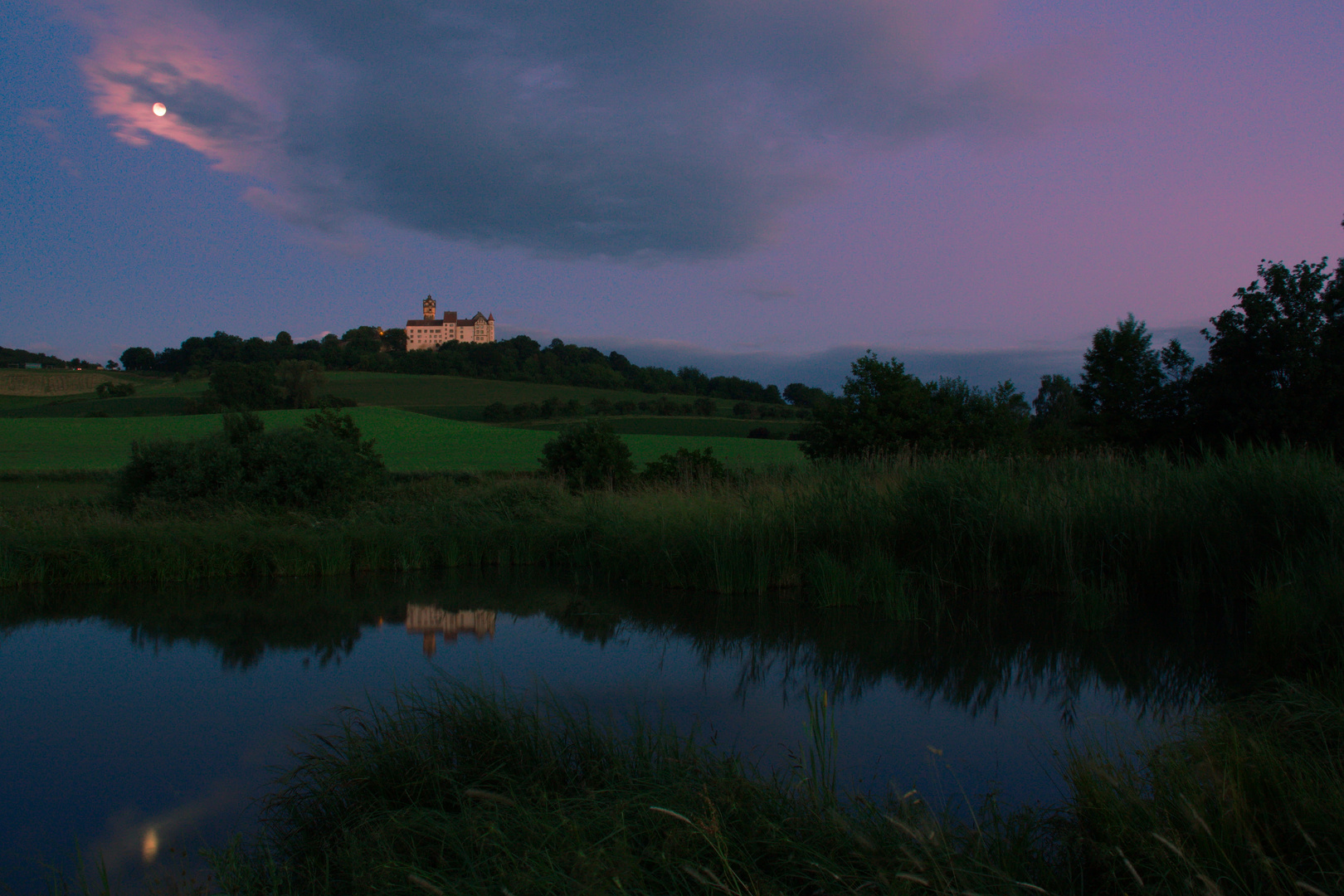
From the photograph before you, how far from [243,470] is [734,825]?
503 inches

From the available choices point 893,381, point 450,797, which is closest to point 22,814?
point 450,797

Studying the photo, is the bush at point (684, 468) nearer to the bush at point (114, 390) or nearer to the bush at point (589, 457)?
the bush at point (589, 457)

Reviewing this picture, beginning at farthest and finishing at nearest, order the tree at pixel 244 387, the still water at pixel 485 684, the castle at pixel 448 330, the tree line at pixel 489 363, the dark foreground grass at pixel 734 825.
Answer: the castle at pixel 448 330, the tree line at pixel 489 363, the tree at pixel 244 387, the still water at pixel 485 684, the dark foreground grass at pixel 734 825

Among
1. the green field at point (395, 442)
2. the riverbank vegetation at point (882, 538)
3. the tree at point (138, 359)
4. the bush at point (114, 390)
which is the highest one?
the tree at point (138, 359)

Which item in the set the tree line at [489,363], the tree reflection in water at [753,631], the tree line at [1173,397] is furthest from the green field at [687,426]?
the tree reflection in water at [753,631]

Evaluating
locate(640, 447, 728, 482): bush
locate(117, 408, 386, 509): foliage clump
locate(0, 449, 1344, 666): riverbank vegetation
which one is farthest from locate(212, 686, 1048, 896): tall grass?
locate(640, 447, 728, 482): bush

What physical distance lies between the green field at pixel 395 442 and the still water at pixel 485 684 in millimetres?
20846

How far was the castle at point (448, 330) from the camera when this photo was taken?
15625cm

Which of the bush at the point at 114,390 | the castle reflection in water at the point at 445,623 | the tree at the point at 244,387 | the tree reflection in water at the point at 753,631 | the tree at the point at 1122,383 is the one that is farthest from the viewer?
the bush at the point at 114,390

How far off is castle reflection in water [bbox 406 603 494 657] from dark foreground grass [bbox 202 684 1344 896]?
3.48 m

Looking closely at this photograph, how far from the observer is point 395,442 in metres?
39.0

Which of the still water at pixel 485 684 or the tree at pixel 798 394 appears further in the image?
the tree at pixel 798 394

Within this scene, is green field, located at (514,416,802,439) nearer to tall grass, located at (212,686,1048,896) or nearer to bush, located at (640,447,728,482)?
bush, located at (640,447,728,482)

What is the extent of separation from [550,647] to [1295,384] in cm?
2550
